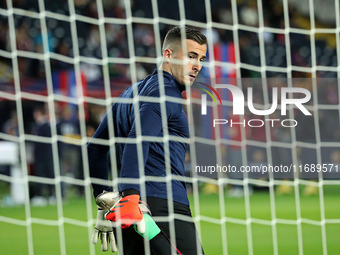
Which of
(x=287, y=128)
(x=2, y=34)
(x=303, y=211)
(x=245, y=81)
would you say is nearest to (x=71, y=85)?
(x=2, y=34)

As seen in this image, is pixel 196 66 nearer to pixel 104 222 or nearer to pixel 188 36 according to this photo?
pixel 188 36

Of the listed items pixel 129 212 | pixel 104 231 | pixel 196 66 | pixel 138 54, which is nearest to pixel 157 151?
pixel 129 212

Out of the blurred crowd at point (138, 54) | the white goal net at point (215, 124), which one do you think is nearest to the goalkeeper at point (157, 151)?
the white goal net at point (215, 124)

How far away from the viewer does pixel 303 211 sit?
6.29m

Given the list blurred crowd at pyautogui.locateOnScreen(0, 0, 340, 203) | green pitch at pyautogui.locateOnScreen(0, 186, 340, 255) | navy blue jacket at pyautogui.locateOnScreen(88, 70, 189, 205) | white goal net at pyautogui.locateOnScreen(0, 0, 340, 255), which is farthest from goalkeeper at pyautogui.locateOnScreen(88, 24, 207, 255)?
blurred crowd at pyautogui.locateOnScreen(0, 0, 340, 203)

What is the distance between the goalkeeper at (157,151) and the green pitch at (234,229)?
974mm

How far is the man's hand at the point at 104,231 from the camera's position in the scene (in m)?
2.70

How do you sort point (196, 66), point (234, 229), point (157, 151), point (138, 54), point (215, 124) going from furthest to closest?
point (138, 54) → point (215, 124) → point (234, 229) → point (196, 66) → point (157, 151)

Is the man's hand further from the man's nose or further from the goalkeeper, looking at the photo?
the man's nose

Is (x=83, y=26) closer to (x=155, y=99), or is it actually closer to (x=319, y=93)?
(x=319, y=93)

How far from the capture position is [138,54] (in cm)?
874

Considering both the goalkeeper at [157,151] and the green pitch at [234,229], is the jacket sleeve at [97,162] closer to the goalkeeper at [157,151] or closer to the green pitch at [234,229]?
the goalkeeper at [157,151]

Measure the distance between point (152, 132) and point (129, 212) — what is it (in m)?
0.33

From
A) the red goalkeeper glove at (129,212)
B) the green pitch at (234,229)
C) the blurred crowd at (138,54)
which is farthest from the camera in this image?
the blurred crowd at (138,54)
